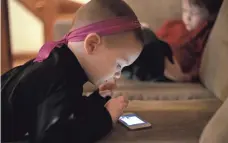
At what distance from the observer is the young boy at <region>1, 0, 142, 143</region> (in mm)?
1067

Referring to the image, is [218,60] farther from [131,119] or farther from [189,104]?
[131,119]

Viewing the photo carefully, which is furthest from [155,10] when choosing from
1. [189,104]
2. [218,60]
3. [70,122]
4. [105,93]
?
[70,122]

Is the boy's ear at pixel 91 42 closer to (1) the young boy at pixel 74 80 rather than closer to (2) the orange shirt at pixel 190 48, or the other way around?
→ (1) the young boy at pixel 74 80

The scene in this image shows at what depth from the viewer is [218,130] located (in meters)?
1.01

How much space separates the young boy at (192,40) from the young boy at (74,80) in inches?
23.5

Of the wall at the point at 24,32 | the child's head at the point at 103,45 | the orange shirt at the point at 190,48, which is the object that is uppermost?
the child's head at the point at 103,45

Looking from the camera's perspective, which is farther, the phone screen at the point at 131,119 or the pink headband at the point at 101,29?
the phone screen at the point at 131,119

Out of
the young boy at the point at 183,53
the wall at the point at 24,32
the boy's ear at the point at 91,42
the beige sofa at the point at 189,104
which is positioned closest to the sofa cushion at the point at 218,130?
the beige sofa at the point at 189,104

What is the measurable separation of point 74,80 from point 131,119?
0.83 feet

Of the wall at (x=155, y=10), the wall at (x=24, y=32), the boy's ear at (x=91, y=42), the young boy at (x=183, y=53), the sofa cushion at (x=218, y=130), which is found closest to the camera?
the sofa cushion at (x=218, y=130)

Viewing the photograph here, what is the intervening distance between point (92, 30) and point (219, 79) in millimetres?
584

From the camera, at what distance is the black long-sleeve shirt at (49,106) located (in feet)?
3.47

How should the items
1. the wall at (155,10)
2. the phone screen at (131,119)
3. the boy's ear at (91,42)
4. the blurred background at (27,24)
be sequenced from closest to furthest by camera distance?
the boy's ear at (91,42) < the phone screen at (131,119) < the wall at (155,10) < the blurred background at (27,24)

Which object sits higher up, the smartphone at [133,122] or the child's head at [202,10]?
the child's head at [202,10]
